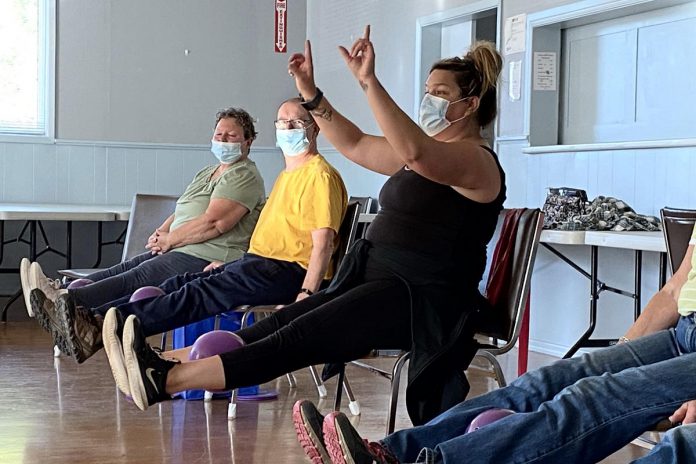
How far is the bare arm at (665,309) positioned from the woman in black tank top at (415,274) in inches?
19.7

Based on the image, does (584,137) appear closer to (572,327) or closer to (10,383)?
(572,327)

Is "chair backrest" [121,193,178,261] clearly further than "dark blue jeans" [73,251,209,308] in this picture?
Yes

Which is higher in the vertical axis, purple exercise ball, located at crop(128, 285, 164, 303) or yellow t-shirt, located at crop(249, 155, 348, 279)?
yellow t-shirt, located at crop(249, 155, 348, 279)

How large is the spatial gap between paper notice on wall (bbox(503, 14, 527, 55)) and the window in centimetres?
334

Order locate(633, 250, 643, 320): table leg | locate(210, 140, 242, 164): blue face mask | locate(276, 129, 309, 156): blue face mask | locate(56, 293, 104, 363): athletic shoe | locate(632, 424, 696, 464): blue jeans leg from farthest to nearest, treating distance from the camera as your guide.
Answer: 1. locate(633, 250, 643, 320): table leg
2. locate(210, 140, 242, 164): blue face mask
3. locate(276, 129, 309, 156): blue face mask
4. locate(56, 293, 104, 363): athletic shoe
5. locate(632, 424, 696, 464): blue jeans leg

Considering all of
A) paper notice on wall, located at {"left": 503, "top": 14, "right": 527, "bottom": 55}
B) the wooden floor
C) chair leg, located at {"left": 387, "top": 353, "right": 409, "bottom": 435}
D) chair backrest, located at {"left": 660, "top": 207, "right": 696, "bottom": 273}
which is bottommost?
the wooden floor

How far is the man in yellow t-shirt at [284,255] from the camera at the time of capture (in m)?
3.65

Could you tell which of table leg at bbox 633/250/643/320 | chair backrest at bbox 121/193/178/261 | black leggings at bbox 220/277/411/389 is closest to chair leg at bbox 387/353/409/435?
black leggings at bbox 220/277/411/389

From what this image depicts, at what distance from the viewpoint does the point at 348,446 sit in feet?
6.73

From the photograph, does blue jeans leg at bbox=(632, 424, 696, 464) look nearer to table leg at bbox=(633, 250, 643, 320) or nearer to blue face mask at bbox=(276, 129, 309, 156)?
blue face mask at bbox=(276, 129, 309, 156)

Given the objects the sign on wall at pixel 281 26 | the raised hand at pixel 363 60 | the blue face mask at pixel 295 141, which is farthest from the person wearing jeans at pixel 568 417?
the sign on wall at pixel 281 26

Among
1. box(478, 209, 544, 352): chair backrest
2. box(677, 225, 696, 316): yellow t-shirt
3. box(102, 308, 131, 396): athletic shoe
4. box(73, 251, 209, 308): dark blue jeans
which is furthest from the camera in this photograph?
box(73, 251, 209, 308): dark blue jeans

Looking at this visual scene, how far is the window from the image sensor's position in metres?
7.45

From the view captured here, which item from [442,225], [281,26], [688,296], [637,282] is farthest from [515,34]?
[688,296]
